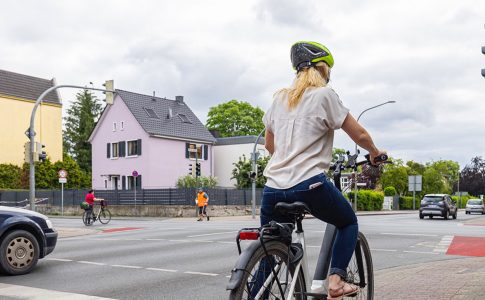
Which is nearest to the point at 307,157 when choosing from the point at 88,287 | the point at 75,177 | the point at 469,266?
the point at 88,287

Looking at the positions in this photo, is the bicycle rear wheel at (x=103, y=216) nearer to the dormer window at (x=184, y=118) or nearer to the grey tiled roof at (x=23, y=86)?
the dormer window at (x=184, y=118)

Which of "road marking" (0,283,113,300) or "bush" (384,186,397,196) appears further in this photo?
"bush" (384,186,397,196)

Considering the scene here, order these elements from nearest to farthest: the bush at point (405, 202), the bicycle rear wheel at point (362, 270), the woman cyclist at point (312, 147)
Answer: the woman cyclist at point (312, 147) < the bicycle rear wheel at point (362, 270) < the bush at point (405, 202)

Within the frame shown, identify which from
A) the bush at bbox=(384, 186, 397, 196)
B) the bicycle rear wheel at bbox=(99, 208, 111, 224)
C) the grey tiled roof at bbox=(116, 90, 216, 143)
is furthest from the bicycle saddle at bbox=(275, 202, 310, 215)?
the bush at bbox=(384, 186, 397, 196)

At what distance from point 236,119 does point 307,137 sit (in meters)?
69.5

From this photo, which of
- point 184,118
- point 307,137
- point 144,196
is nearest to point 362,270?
point 307,137

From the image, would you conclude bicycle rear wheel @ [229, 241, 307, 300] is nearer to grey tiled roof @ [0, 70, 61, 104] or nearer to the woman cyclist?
the woman cyclist

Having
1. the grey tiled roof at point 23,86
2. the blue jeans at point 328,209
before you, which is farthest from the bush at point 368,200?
the blue jeans at point 328,209

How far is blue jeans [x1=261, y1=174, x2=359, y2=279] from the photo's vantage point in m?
3.44

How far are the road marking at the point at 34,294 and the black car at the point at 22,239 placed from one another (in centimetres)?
120

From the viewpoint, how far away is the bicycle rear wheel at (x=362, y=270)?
4.17 metres

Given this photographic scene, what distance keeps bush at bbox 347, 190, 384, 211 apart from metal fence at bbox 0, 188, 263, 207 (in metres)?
12.9

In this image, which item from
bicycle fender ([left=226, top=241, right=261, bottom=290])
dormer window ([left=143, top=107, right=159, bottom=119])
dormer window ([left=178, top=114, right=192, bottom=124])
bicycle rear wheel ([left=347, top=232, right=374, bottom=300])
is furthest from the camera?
dormer window ([left=178, top=114, right=192, bottom=124])

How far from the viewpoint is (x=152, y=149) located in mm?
50594
